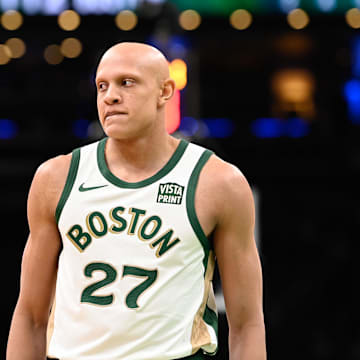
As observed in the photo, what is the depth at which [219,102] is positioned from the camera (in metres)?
16.2

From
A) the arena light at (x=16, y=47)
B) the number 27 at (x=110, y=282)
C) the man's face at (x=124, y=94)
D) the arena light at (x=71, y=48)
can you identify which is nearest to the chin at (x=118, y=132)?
the man's face at (x=124, y=94)

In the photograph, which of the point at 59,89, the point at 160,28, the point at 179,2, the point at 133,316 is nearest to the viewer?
the point at 133,316

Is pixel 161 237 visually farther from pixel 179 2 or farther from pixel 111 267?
pixel 179 2

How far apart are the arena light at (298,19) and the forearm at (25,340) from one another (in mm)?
10445

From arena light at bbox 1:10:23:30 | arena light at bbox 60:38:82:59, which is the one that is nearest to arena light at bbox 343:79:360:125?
arena light at bbox 60:38:82:59

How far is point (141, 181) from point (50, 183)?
296 mm

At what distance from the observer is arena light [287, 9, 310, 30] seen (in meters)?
12.8

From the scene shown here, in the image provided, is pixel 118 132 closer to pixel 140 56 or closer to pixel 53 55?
pixel 140 56

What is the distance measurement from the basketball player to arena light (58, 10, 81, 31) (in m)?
9.77

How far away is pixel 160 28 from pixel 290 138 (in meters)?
5.48

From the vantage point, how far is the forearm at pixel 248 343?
286cm

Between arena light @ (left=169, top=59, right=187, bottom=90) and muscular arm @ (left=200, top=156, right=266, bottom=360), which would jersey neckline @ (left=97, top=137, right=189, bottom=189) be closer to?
muscular arm @ (left=200, top=156, right=266, bottom=360)

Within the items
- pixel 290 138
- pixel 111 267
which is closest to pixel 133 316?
pixel 111 267

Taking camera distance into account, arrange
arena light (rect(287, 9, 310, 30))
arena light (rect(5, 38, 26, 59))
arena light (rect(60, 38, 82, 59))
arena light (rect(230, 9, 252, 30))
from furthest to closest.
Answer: arena light (rect(60, 38, 82, 59)) < arena light (rect(5, 38, 26, 59)) < arena light (rect(230, 9, 252, 30)) < arena light (rect(287, 9, 310, 30))
